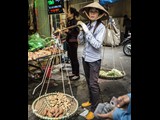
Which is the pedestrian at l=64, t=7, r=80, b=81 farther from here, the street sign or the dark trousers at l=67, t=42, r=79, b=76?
the street sign

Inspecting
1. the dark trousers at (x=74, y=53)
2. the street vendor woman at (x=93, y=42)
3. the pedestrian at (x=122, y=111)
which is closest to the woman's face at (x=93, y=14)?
the street vendor woman at (x=93, y=42)

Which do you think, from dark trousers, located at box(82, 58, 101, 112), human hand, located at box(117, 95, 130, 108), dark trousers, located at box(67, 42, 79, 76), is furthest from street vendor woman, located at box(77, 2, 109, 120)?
dark trousers, located at box(67, 42, 79, 76)

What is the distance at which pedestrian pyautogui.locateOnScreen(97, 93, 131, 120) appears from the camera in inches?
41.5

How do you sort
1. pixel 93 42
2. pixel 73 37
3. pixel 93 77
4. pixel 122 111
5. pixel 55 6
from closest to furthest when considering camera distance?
1. pixel 122 111
2. pixel 93 42
3. pixel 93 77
4. pixel 73 37
5. pixel 55 6

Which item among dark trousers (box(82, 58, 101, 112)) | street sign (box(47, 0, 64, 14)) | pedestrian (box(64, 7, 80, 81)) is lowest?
dark trousers (box(82, 58, 101, 112))

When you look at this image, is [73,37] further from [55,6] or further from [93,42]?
[93,42]

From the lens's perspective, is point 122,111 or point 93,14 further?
point 93,14

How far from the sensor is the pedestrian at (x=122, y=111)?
3.46 ft

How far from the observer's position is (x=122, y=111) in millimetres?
1103

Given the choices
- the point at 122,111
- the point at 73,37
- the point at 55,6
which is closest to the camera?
the point at 122,111

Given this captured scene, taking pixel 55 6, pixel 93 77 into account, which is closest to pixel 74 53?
pixel 55 6
